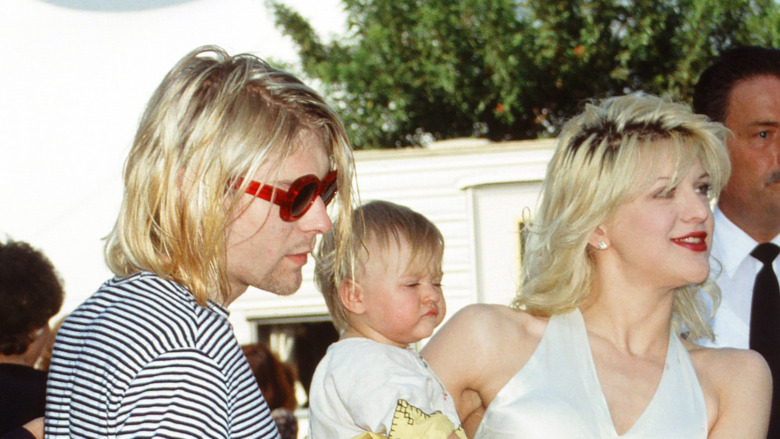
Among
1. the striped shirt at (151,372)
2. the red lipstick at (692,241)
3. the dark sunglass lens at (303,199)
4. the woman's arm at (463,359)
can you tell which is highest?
the dark sunglass lens at (303,199)

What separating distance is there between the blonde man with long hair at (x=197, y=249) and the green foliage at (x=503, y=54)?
17.1 m

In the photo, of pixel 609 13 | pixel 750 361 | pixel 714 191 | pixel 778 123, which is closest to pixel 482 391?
pixel 750 361

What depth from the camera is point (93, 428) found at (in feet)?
4.70

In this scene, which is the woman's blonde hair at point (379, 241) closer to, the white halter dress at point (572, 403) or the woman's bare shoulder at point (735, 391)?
the white halter dress at point (572, 403)

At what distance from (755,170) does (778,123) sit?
0.26 metres

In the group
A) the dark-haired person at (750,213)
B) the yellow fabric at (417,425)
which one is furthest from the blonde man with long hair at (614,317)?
the dark-haired person at (750,213)

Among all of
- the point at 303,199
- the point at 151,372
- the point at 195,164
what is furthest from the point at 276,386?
the point at 151,372

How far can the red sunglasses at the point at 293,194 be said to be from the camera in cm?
166

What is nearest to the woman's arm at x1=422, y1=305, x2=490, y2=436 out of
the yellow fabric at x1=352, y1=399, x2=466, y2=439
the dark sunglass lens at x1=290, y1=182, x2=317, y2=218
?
the yellow fabric at x1=352, y1=399, x2=466, y2=439

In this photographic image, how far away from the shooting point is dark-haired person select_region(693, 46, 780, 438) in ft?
11.1

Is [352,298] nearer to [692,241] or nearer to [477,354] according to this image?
[477,354]

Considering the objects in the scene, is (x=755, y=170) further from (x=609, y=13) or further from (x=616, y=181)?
A: (x=609, y=13)

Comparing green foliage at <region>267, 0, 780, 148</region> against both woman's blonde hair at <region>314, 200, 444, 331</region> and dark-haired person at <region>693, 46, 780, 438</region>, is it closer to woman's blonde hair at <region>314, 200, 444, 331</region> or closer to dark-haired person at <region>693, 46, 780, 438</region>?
dark-haired person at <region>693, 46, 780, 438</region>

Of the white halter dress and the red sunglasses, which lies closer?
the red sunglasses
